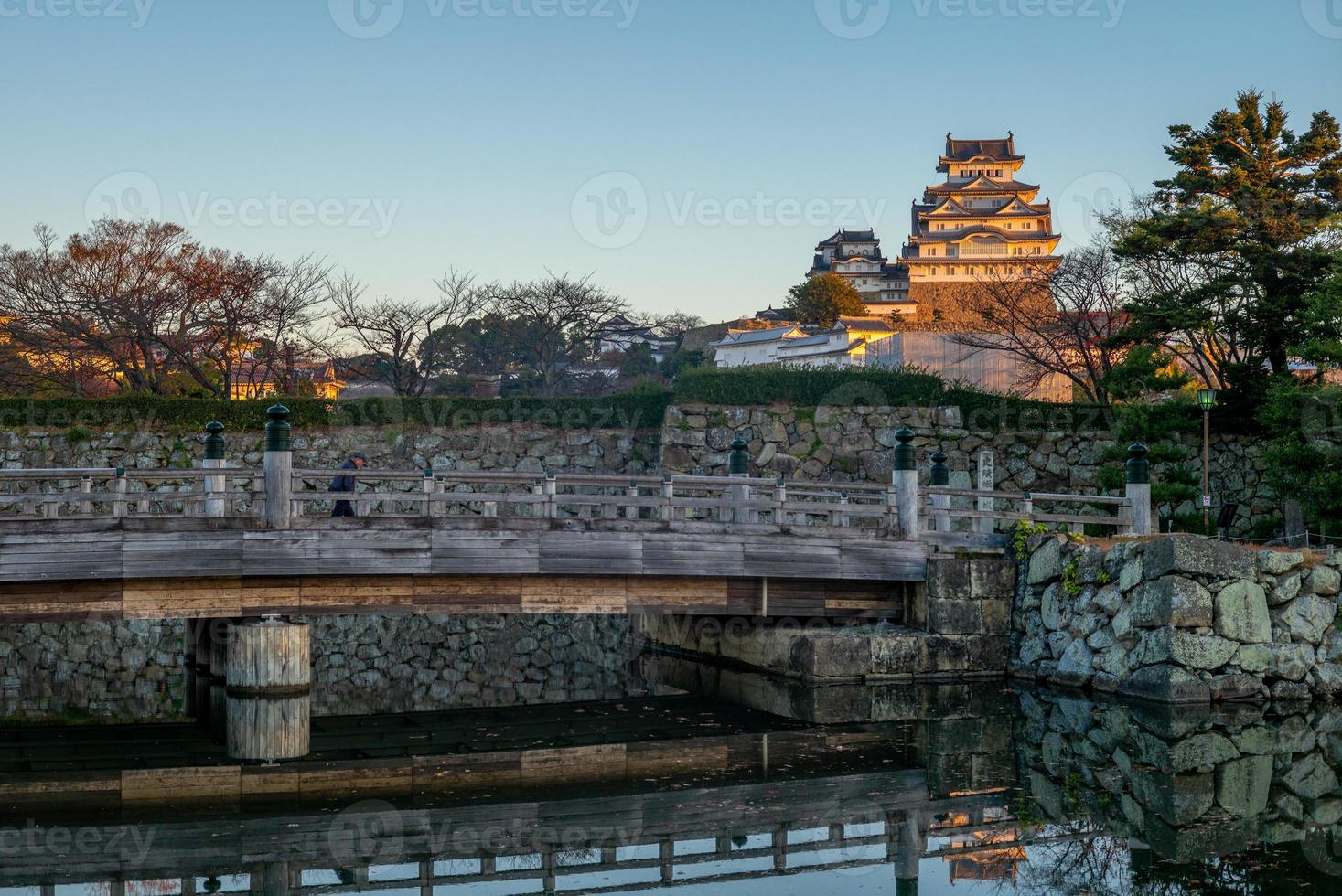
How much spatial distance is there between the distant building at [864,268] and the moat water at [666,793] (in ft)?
222

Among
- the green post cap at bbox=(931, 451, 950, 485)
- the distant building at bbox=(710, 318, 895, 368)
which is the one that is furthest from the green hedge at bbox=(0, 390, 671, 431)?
the distant building at bbox=(710, 318, 895, 368)

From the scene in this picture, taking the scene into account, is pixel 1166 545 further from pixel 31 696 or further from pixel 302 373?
pixel 302 373

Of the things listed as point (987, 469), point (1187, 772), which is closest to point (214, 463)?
point (1187, 772)

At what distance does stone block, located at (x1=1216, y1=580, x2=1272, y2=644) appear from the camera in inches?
639

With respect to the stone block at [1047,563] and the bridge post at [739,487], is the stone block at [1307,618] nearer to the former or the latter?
the stone block at [1047,563]

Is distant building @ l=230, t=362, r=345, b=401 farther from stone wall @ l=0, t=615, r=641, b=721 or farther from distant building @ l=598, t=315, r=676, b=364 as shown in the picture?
stone wall @ l=0, t=615, r=641, b=721

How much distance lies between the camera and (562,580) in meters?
17.1

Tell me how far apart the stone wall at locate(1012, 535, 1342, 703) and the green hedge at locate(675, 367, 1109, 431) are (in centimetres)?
1382

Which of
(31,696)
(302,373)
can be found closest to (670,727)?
(31,696)

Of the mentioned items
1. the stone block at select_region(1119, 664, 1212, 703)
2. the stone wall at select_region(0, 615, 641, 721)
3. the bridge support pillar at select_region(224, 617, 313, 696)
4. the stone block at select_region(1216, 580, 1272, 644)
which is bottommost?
the stone wall at select_region(0, 615, 641, 721)

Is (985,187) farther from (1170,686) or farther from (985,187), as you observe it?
(1170,686)

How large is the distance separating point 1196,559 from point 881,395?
15597 millimetres

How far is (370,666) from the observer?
20.5 metres

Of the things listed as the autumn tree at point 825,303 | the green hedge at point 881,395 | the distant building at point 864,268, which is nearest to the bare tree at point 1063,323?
the green hedge at point 881,395
